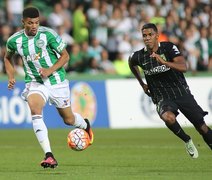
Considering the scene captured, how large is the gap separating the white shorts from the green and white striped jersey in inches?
3.4

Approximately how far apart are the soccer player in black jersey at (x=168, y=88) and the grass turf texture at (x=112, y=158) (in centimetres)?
58

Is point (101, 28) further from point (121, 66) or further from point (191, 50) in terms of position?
point (191, 50)

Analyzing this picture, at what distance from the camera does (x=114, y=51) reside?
23.5 metres

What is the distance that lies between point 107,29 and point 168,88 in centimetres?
1135

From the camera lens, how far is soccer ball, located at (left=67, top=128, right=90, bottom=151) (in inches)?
501

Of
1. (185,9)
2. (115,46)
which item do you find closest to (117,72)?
(115,46)

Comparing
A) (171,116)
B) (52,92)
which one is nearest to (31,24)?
(52,92)

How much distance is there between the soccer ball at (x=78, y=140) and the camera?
41.8ft

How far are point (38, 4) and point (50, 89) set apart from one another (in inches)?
485

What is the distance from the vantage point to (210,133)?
40.4 ft

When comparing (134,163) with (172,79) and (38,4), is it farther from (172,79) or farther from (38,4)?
(38,4)

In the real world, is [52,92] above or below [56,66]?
below

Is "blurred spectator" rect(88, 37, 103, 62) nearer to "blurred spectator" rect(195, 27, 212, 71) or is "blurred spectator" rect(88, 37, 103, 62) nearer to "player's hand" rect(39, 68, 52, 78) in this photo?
"blurred spectator" rect(195, 27, 212, 71)

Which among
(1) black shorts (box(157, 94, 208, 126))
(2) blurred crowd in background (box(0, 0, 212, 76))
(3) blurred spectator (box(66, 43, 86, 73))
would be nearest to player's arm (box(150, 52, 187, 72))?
(1) black shorts (box(157, 94, 208, 126))
